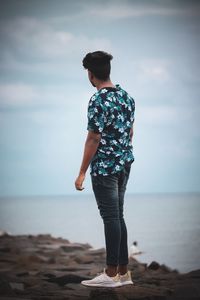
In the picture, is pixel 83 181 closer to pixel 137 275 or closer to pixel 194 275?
pixel 194 275

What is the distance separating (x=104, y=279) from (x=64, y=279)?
0.95 metres

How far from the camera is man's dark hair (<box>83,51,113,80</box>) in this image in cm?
502

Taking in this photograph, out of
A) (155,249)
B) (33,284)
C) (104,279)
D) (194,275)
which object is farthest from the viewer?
(155,249)

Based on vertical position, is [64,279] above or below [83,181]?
below

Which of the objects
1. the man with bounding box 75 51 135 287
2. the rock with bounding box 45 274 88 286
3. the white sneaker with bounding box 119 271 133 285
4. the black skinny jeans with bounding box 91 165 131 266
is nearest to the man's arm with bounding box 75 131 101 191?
the man with bounding box 75 51 135 287

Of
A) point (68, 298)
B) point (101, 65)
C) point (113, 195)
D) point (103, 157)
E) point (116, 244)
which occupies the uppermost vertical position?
point (101, 65)

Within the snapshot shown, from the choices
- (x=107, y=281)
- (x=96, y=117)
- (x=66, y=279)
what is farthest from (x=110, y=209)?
(x=66, y=279)

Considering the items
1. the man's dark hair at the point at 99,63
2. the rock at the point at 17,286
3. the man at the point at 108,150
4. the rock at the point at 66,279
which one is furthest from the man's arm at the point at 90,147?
the rock at the point at 66,279

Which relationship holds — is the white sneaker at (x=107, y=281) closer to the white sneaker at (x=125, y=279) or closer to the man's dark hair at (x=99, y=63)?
the white sneaker at (x=125, y=279)

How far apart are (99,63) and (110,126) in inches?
22.2

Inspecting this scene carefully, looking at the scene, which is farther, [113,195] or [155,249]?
[155,249]

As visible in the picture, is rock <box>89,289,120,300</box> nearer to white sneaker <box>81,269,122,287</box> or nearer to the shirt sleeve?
white sneaker <box>81,269,122,287</box>

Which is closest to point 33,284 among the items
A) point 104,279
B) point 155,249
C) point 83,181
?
point 104,279

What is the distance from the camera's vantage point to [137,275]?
730 cm
